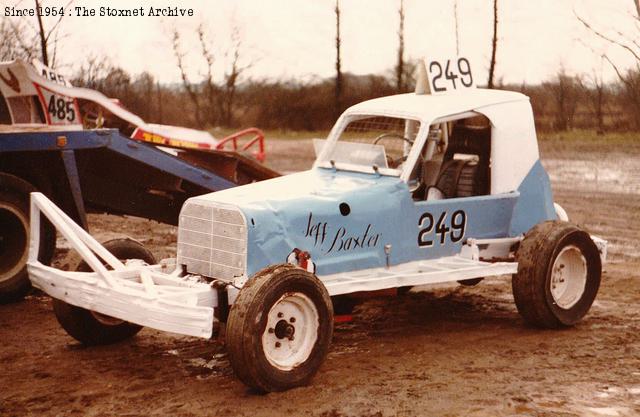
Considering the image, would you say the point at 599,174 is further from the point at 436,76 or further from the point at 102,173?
the point at 102,173

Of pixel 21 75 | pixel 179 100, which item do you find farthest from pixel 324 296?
pixel 179 100

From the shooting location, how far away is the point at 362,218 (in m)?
7.16

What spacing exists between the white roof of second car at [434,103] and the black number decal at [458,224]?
79cm

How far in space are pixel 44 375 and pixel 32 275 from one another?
742mm

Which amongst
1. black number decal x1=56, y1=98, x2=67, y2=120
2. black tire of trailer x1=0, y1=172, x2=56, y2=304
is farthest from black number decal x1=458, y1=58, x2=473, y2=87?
black number decal x1=56, y1=98, x2=67, y2=120

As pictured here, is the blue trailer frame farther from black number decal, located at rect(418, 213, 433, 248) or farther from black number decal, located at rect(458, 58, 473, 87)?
black number decal, located at rect(418, 213, 433, 248)

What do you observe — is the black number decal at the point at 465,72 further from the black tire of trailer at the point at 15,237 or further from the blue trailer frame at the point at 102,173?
the black tire of trailer at the point at 15,237

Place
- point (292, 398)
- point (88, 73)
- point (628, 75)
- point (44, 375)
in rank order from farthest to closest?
point (628, 75), point (88, 73), point (44, 375), point (292, 398)

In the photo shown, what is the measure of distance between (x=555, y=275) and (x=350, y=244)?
1.94 metres

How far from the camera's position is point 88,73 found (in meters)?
21.8

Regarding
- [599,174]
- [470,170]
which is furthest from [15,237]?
[599,174]

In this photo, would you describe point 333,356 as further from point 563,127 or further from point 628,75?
point 563,127

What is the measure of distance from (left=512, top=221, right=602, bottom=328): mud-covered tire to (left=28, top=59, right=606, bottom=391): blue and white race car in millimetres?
12

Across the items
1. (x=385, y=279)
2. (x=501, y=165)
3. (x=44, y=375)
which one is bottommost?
(x=44, y=375)
